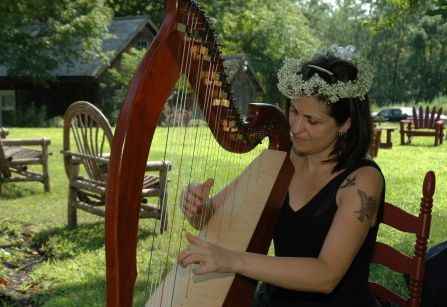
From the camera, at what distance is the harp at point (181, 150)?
0.99 meters

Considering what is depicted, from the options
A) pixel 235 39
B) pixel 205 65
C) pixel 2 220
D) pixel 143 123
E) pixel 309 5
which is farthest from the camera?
pixel 309 5

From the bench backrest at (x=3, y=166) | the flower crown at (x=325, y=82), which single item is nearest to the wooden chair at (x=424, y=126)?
the bench backrest at (x=3, y=166)

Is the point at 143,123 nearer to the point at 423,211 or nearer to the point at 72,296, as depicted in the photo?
the point at 423,211

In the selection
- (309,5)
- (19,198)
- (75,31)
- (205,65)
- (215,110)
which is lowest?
(19,198)

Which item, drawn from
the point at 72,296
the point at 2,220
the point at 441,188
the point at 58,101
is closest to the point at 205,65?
the point at 72,296

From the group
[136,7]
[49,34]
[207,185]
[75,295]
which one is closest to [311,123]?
[207,185]

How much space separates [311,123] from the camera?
67.1 inches

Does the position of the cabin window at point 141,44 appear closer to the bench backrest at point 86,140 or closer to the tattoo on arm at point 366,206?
the bench backrest at point 86,140

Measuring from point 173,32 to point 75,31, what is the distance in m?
19.6

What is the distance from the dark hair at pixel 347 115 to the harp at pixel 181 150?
0.92 feet

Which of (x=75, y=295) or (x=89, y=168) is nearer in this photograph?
(x=75, y=295)

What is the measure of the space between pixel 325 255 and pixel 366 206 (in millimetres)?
213

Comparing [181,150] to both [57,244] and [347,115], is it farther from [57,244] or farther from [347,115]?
[57,244]

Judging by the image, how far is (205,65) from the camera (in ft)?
4.58
